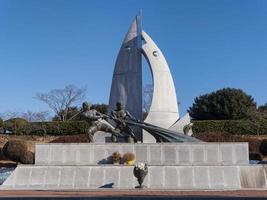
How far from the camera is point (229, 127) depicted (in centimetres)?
4603

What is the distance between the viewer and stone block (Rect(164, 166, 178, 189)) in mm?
17578

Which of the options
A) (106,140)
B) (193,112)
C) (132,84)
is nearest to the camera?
(106,140)

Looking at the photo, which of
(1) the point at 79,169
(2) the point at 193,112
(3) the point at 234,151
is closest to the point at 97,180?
(1) the point at 79,169

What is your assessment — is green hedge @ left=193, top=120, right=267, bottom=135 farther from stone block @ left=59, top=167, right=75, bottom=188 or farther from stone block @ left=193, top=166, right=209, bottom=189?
stone block @ left=59, top=167, right=75, bottom=188

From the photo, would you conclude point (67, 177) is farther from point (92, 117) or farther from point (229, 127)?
point (229, 127)

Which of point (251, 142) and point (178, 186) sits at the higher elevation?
point (251, 142)

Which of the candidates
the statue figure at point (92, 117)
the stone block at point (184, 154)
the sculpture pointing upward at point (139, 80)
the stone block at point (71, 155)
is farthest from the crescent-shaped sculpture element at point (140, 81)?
the stone block at point (71, 155)

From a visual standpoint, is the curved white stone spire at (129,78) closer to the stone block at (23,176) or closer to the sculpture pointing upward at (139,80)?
the sculpture pointing upward at (139,80)

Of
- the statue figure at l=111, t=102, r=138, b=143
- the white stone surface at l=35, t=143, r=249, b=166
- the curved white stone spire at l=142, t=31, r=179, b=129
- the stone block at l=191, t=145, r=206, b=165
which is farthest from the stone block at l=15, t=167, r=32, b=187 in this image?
the curved white stone spire at l=142, t=31, r=179, b=129

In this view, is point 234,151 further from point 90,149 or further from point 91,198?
point 91,198

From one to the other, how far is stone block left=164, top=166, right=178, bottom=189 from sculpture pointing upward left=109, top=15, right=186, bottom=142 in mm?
9479

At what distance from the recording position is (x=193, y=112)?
6150 cm

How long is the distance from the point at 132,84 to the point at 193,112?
3508 cm

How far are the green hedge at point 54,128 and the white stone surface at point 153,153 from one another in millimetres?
25294
